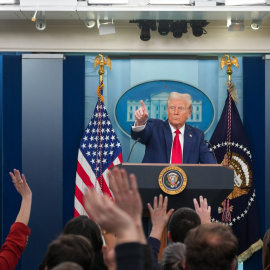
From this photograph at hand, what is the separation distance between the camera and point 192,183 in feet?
15.7

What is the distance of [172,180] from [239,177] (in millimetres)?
2957

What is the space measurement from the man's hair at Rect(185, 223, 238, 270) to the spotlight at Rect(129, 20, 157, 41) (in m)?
5.47

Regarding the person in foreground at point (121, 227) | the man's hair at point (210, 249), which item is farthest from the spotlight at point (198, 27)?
the person in foreground at point (121, 227)

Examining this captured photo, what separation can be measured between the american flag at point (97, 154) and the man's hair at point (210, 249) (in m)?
5.24

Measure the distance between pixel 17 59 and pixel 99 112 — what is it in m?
1.21

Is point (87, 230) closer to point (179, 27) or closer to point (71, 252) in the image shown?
point (71, 252)

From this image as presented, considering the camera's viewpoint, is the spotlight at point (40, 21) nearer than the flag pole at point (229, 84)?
Yes

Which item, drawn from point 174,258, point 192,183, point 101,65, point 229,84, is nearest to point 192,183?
point 192,183

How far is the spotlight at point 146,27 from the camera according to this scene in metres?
7.51

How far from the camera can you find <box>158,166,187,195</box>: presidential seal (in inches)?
187

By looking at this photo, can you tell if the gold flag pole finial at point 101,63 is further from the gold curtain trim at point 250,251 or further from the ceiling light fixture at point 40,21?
the gold curtain trim at point 250,251

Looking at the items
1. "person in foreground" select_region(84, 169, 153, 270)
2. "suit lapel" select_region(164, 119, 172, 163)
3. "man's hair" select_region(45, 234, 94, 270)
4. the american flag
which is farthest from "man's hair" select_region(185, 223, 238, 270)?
the american flag

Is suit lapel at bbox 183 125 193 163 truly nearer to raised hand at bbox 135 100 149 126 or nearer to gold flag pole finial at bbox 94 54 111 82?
raised hand at bbox 135 100 149 126

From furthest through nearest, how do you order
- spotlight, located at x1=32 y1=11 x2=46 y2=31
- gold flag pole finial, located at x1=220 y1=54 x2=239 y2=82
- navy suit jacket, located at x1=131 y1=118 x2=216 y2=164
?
gold flag pole finial, located at x1=220 y1=54 x2=239 y2=82 < spotlight, located at x1=32 y1=11 x2=46 y2=31 < navy suit jacket, located at x1=131 y1=118 x2=216 y2=164
